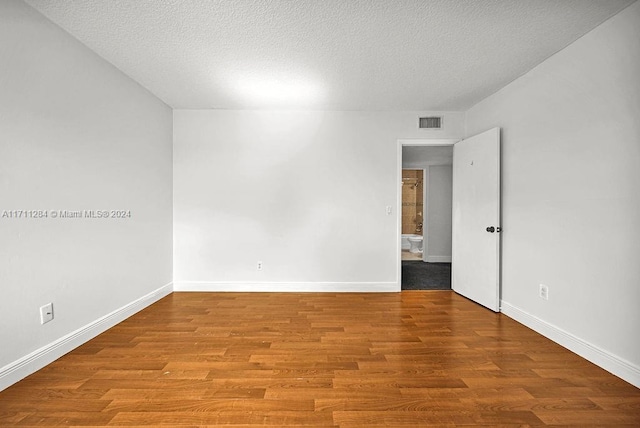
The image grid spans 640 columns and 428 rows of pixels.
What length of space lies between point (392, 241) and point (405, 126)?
163 centimetres

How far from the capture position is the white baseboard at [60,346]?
6.17ft

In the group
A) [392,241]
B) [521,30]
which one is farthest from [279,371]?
[521,30]

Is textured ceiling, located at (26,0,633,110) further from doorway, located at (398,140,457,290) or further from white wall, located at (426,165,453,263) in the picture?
white wall, located at (426,165,453,263)

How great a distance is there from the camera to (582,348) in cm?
230

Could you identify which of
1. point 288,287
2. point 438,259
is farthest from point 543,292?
point 438,259

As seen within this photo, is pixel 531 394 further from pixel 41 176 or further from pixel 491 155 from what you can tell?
pixel 41 176

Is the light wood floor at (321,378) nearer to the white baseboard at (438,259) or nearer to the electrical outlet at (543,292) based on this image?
the electrical outlet at (543,292)

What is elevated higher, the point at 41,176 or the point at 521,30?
the point at 521,30

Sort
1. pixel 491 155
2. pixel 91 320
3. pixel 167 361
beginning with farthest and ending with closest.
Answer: pixel 491 155, pixel 91 320, pixel 167 361

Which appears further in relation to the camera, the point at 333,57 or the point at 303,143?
the point at 303,143

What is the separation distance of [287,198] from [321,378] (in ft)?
8.41

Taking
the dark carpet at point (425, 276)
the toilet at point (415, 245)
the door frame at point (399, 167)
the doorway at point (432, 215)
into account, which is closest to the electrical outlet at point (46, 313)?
the door frame at point (399, 167)

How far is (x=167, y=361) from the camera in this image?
7.20 feet

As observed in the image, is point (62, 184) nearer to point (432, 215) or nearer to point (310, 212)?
point (310, 212)
